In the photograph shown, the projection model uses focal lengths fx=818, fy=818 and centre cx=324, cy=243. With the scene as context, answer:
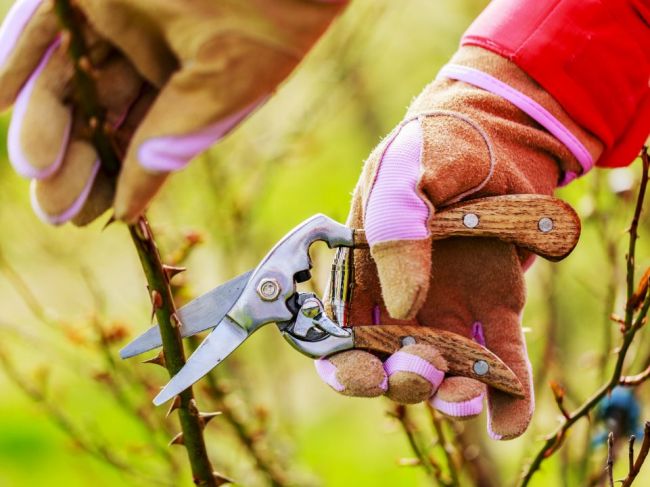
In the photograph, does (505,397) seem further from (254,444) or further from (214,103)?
(254,444)

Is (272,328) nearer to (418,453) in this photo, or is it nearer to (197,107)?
(418,453)

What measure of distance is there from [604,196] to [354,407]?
6.83 feet

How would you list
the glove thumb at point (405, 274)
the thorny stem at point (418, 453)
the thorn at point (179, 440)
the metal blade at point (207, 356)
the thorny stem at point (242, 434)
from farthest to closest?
the thorny stem at point (242, 434)
the thorny stem at point (418, 453)
the thorn at point (179, 440)
the metal blade at point (207, 356)
the glove thumb at point (405, 274)

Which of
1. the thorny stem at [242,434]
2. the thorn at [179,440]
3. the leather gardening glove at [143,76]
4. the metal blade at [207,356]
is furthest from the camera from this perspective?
the thorny stem at [242,434]

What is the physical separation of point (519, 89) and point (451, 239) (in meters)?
0.24

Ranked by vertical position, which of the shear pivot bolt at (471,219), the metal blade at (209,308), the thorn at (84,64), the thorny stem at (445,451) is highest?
the thorn at (84,64)

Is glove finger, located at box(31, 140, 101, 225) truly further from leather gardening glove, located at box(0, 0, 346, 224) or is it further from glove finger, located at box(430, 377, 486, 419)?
glove finger, located at box(430, 377, 486, 419)

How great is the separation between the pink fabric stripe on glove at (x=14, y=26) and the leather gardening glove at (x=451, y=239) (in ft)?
1.48

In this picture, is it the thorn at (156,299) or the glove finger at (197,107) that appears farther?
the thorn at (156,299)

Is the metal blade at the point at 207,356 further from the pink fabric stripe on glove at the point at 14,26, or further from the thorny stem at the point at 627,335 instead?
the thorny stem at the point at 627,335

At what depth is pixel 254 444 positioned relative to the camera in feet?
5.94

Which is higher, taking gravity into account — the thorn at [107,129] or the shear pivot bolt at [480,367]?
the thorn at [107,129]

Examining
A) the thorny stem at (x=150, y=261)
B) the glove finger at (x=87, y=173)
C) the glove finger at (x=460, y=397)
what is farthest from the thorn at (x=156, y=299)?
the glove finger at (x=460, y=397)

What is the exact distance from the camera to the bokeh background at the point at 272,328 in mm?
1942
